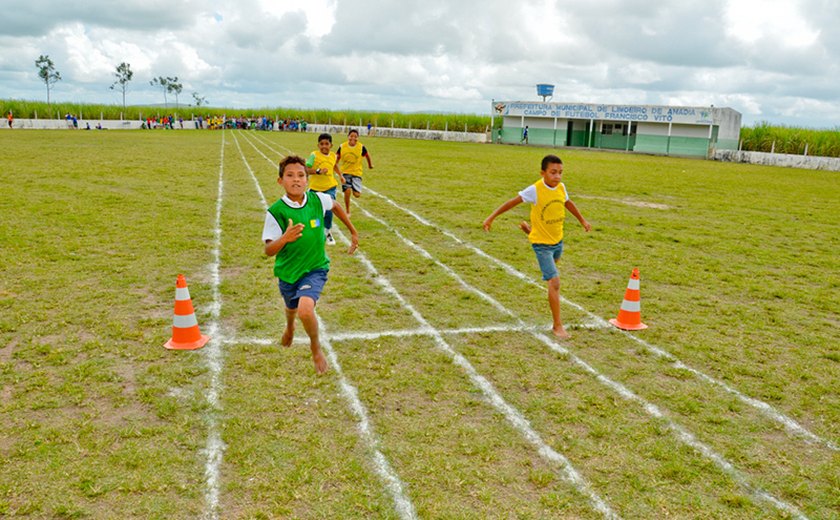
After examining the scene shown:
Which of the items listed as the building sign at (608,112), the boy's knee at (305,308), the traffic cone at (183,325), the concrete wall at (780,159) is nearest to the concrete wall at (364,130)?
the building sign at (608,112)

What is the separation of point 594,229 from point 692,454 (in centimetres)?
879

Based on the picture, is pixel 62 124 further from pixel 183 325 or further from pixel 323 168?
pixel 183 325

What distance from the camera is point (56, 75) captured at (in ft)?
268

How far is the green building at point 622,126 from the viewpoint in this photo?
44.3 m

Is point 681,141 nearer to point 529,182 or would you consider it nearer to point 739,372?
point 529,182

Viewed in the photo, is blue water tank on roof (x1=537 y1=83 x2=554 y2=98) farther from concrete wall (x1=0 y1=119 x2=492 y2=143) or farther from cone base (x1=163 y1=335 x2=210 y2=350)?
cone base (x1=163 y1=335 x2=210 y2=350)

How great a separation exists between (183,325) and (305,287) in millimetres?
1433

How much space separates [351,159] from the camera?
11766mm

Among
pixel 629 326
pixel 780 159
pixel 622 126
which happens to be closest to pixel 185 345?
pixel 629 326

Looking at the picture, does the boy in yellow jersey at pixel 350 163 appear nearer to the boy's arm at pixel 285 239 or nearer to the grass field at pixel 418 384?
the grass field at pixel 418 384

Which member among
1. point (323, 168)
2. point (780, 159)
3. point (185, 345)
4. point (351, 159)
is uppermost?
point (780, 159)

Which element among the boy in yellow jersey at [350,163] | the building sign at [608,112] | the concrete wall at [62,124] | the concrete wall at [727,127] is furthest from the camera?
the concrete wall at [62,124]

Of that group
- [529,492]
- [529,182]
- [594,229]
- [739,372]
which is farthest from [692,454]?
[529,182]

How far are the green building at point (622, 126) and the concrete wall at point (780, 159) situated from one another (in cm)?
148
